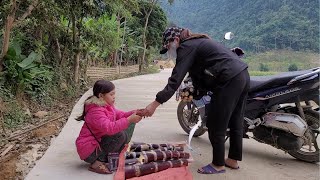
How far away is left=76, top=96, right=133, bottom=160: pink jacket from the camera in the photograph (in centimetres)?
315

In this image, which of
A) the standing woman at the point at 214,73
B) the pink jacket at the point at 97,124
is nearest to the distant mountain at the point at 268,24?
the standing woman at the point at 214,73

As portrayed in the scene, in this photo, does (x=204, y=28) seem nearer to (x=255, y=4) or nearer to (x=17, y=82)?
(x=255, y=4)

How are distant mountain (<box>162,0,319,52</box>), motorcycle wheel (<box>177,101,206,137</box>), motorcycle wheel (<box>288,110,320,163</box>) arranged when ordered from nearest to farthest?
motorcycle wheel (<box>288,110,320,163</box>) → motorcycle wheel (<box>177,101,206,137</box>) → distant mountain (<box>162,0,319,52</box>)

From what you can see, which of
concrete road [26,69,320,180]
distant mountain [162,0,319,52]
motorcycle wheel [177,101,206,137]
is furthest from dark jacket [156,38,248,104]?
distant mountain [162,0,319,52]

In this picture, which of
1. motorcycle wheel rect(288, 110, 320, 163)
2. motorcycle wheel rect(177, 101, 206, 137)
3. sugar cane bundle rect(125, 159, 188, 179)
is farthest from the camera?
motorcycle wheel rect(177, 101, 206, 137)

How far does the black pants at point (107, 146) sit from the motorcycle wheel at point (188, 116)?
1.83m

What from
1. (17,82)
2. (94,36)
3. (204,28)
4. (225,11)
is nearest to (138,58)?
(94,36)

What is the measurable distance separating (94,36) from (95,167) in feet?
26.6

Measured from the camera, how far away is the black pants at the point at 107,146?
3.30 m

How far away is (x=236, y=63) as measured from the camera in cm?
344

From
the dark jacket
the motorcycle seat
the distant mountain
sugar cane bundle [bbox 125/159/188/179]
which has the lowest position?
sugar cane bundle [bbox 125/159/188/179]

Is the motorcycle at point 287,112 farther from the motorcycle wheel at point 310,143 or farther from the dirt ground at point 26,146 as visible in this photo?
the dirt ground at point 26,146

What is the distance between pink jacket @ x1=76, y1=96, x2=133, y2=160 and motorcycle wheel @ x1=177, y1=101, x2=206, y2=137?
188 centimetres

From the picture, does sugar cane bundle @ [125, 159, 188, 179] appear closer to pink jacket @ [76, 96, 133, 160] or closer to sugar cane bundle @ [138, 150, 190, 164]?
sugar cane bundle @ [138, 150, 190, 164]
